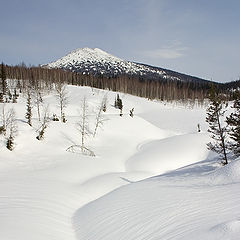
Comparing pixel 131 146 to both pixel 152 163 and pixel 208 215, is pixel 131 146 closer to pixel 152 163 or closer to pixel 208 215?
pixel 152 163

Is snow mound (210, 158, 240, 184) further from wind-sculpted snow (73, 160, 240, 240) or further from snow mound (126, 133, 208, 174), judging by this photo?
snow mound (126, 133, 208, 174)

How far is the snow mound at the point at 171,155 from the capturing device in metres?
26.5

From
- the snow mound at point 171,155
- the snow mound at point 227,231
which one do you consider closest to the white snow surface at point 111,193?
the snow mound at point 227,231

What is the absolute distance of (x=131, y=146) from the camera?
36219 millimetres

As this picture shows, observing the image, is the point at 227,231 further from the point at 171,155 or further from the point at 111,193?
the point at 171,155

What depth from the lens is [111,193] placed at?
1477 centimetres

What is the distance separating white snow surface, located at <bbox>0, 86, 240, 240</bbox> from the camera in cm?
760

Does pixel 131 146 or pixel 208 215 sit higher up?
pixel 208 215

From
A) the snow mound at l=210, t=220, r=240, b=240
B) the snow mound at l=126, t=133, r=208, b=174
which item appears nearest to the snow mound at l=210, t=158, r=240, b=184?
the snow mound at l=210, t=220, r=240, b=240

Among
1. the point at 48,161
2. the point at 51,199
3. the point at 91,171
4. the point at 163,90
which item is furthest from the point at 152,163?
the point at 163,90

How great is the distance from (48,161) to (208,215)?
19361 mm

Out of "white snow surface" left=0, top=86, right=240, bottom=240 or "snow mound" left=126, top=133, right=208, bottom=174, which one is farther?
"snow mound" left=126, top=133, right=208, bottom=174

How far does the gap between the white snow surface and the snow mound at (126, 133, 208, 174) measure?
0.40 feet

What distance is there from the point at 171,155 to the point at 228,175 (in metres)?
18.5
